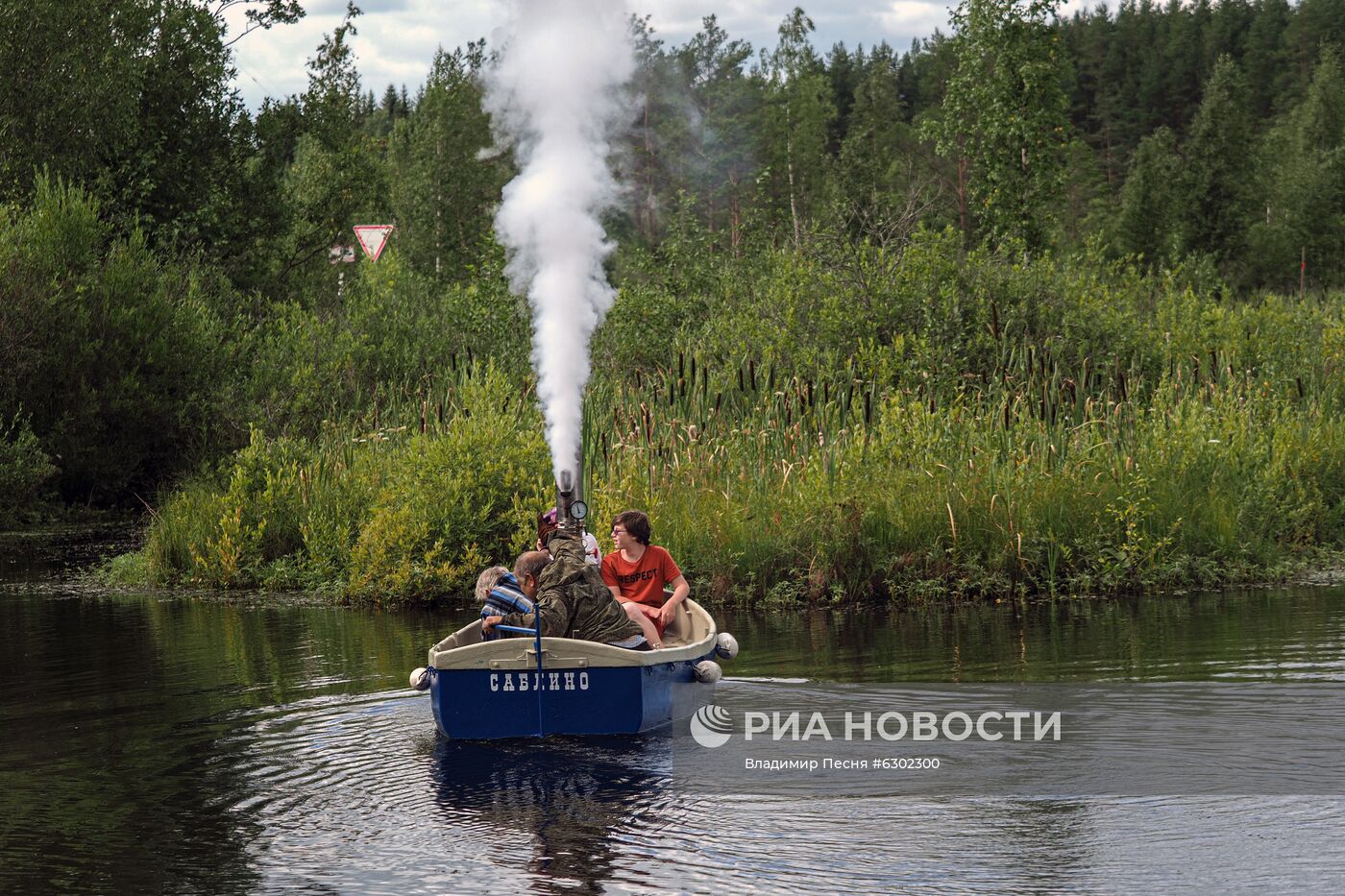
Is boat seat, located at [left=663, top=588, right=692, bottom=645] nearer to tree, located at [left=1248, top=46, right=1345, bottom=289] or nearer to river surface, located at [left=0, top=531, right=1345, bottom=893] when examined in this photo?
river surface, located at [left=0, top=531, right=1345, bottom=893]

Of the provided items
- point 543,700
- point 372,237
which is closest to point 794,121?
point 372,237

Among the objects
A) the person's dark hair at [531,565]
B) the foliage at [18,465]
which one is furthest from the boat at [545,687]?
the foliage at [18,465]

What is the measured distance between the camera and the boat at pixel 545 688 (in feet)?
30.2

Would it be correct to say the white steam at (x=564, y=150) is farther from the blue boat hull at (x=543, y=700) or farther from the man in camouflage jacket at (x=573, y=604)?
the blue boat hull at (x=543, y=700)

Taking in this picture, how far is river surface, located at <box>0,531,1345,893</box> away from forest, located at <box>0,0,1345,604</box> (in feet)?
5.40

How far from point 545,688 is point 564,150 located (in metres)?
5.37

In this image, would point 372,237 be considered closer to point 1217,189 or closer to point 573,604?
point 573,604

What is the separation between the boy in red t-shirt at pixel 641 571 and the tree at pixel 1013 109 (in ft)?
71.6

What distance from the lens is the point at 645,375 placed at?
1938cm

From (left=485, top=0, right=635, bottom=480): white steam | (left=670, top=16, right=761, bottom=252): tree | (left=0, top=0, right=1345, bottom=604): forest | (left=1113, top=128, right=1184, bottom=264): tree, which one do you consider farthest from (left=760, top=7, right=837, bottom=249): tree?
(left=485, top=0, right=635, bottom=480): white steam

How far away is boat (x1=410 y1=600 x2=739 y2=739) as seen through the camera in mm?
9211

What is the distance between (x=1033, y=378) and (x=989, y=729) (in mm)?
9173

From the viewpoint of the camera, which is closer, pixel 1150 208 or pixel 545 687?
pixel 545 687

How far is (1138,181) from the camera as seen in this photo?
5672 centimetres
